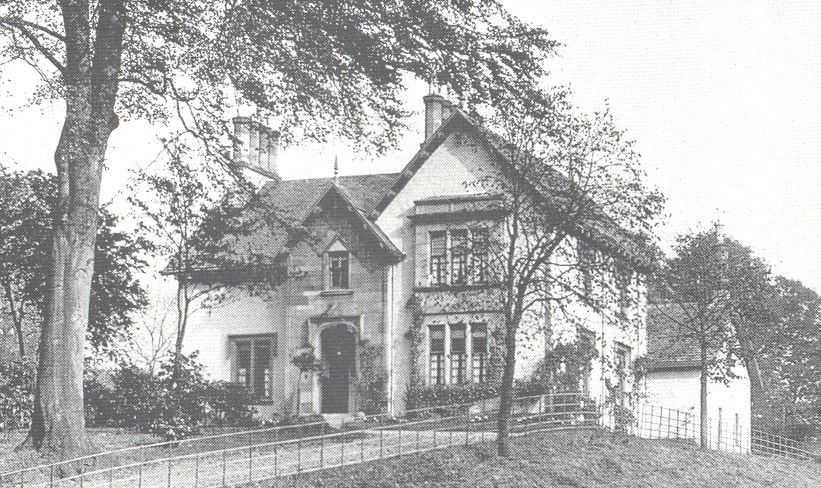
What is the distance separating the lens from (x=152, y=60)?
2216cm

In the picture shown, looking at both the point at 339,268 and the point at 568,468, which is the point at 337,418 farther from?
the point at 568,468

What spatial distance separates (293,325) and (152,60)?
16.6m

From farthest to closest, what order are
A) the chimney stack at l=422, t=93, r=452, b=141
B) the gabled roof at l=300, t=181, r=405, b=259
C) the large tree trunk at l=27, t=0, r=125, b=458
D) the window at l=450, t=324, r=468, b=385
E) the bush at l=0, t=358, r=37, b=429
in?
the chimney stack at l=422, t=93, r=452, b=141
the gabled roof at l=300, t=181, r=405, b=259
the window at l=450, t=324, r=468, b=385
the bush at l=0, t=358, r=37, b=429
the large tree trunk at l=27, t=0, r=125, b=458

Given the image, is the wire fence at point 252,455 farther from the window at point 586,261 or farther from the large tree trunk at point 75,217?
the window at point 586,261

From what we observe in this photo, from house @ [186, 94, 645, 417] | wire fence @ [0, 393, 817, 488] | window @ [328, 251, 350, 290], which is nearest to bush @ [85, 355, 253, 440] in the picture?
wire fence @ [0, 393, 817, 488]

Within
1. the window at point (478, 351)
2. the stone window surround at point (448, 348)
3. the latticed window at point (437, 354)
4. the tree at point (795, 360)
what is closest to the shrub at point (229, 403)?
the stone window surround at point (448, 348)

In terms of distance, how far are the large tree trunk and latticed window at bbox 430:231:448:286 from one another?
16354 millimetres

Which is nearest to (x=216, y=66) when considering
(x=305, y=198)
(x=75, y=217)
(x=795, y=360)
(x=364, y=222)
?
(x=75, y=217)

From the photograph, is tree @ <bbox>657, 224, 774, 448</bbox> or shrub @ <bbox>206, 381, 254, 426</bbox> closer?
tree @ <bbox>657, 224, 774, 448</bbox>

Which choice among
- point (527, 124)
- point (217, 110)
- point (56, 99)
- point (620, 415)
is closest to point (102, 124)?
point (56, 99)

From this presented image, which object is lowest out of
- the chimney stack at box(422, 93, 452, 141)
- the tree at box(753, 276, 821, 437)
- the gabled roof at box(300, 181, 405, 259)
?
the tree at box(753, 276, 821, 437)

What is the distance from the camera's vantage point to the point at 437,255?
1417 inches

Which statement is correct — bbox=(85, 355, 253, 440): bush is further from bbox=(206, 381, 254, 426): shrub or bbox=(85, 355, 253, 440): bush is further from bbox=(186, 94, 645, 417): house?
bbox=(186, 94, 645, 417): house

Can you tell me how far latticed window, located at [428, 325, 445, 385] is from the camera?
35.3 meters
